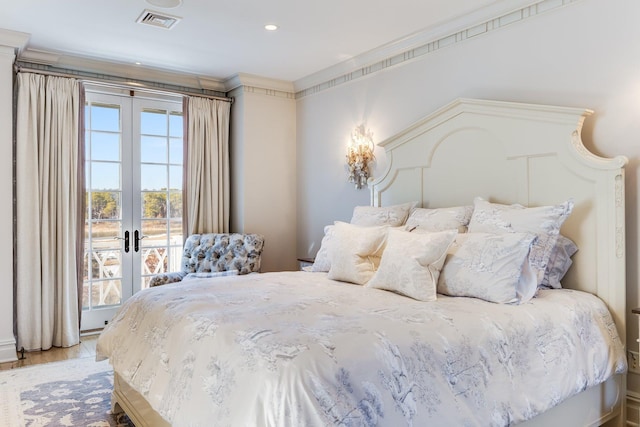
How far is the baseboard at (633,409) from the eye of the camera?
8.06 ft

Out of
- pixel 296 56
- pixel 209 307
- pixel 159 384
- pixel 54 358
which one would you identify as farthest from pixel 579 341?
pixel 54 358

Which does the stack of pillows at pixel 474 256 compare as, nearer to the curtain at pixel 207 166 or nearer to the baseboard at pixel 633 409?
the baseboard at pixel 633 409

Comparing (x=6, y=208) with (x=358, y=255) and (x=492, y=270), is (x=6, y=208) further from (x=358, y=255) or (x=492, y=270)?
(x=492, y=270)

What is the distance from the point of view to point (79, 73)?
4340 millimetres

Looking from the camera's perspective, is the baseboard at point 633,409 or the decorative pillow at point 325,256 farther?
the decorative pillow at point 325,256

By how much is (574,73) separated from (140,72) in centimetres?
382

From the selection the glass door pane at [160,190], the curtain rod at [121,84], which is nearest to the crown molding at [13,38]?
the curtain rod at [121,84]

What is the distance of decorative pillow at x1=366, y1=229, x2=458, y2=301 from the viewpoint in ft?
7.72

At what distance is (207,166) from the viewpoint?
4.88m

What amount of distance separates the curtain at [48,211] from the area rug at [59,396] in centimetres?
52

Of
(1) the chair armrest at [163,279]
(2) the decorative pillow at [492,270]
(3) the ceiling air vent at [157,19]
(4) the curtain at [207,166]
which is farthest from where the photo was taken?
(4) the curtain at [207,166]

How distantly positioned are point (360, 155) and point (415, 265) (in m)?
1.96

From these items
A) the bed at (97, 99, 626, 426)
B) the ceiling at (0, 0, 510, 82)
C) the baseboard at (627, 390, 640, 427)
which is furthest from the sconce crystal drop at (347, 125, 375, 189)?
the baseboard at (627, 390, 640, 427)

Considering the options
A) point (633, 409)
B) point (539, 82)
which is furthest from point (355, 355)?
point (539, 82)
